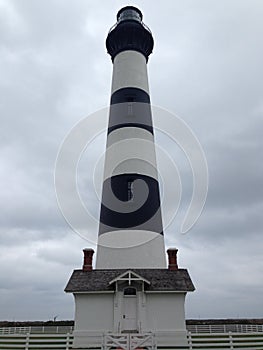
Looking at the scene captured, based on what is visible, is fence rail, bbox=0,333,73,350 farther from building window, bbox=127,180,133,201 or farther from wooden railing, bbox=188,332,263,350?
building window, bbox=127,180,133,201

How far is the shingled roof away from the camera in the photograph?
1327 centimetres

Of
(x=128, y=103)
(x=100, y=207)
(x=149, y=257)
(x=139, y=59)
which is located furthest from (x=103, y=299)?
(x=139, y=59)

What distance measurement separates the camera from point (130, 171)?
1599cm

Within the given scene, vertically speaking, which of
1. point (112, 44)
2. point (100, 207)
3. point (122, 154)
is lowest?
point (100, 207)

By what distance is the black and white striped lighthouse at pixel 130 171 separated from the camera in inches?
591

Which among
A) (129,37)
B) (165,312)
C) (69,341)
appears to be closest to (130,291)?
(165,312)

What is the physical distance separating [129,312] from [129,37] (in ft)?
44.6

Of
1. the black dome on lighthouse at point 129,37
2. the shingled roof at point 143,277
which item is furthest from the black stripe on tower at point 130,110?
the shingled roof at point 143,277

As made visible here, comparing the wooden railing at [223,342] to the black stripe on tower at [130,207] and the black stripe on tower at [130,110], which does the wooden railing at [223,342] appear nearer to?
the black stripe on tower at [130,207]

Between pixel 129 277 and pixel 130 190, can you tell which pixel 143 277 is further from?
pixel 130 190

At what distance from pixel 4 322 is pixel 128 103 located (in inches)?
627

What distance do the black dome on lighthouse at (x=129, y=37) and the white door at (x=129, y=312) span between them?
40.9 feet

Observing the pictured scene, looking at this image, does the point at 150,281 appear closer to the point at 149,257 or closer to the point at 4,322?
the point at 149,257

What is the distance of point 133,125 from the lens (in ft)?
55.4
